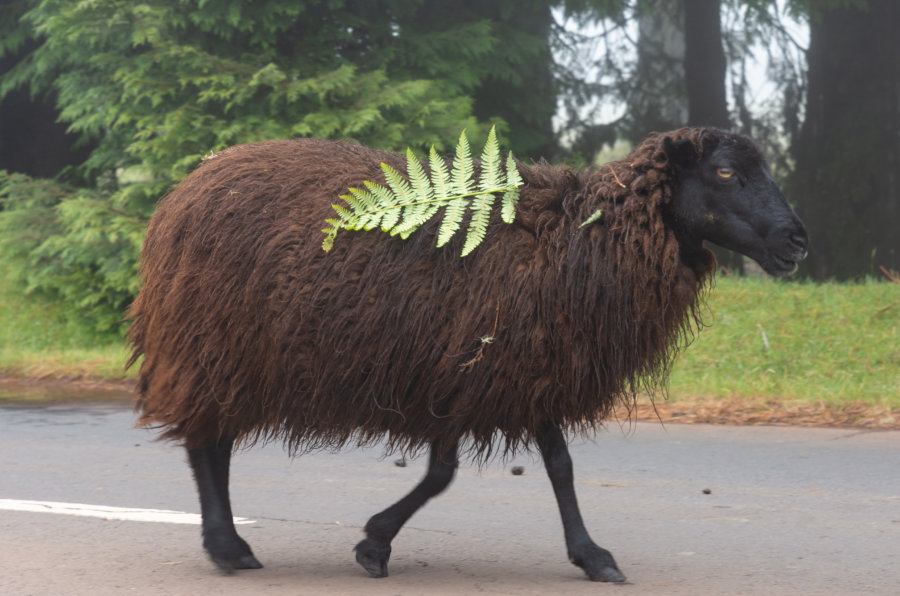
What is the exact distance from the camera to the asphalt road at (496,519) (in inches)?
172

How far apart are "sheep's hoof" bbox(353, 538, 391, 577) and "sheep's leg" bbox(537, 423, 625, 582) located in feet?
2.43

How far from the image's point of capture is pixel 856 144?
563 inches

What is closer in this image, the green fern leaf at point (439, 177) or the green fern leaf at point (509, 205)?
the green fern leaf at point (509, 205)

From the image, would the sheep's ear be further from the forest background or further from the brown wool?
the forest background

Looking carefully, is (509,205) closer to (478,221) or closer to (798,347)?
(478,221)

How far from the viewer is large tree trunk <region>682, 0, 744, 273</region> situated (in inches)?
582

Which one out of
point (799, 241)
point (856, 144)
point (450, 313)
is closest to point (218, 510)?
point (450, 313)

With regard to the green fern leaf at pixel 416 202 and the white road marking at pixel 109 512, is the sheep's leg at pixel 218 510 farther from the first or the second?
the green fern leaf at pixel 416 202

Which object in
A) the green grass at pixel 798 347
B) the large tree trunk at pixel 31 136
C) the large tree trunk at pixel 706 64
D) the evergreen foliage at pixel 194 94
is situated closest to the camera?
the green grass at pixel 798 347

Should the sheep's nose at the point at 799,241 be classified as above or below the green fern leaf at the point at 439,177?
below

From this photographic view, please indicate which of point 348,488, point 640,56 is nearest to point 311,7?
point 640,56

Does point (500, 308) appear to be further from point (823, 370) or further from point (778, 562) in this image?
point (823, 370)

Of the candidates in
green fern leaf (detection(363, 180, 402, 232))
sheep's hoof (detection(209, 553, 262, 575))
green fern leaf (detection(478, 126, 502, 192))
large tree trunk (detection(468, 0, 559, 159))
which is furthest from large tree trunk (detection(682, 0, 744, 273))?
sheep's hoof (detection(209, 553, 262, 575))

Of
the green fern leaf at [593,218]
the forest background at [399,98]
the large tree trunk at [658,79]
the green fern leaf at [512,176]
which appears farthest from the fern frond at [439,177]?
the large tree trunk at [658,79]
